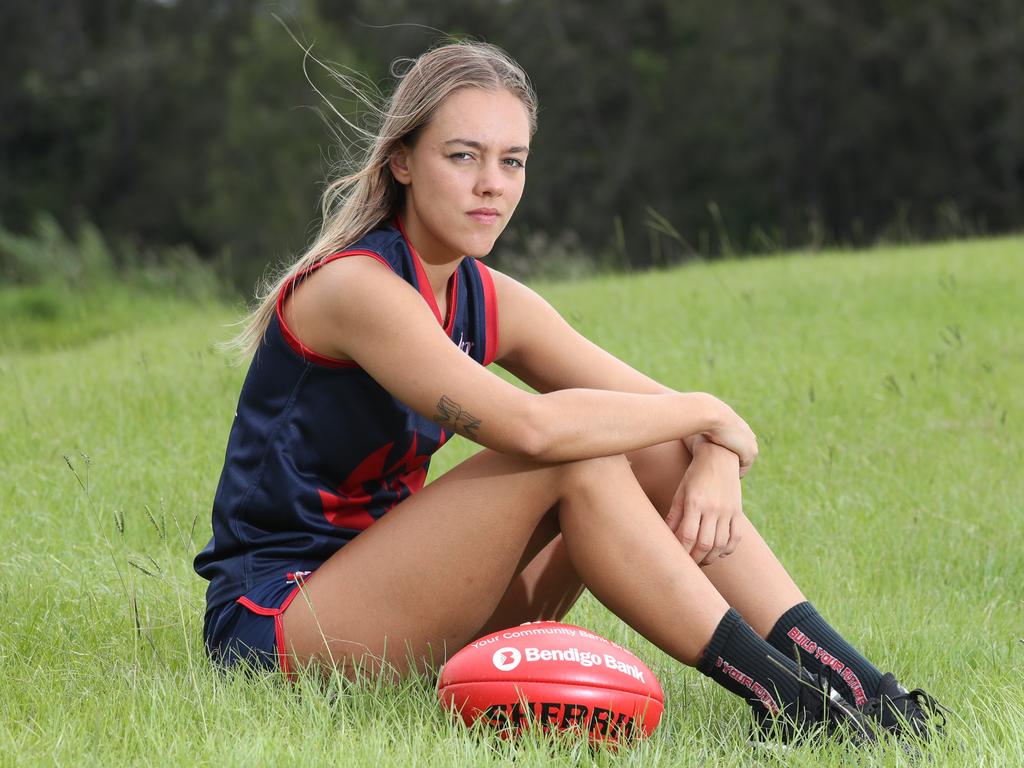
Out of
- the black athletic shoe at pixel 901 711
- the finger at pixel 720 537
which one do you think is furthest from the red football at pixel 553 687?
the black athletic shoe at pixel 901 711

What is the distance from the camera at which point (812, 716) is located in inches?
110

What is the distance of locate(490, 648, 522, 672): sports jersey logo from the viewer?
2658 millimetres

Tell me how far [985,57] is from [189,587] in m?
26.8

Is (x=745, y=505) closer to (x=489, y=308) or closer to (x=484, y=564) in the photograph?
(x=489, y=308)

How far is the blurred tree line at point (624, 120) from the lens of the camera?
27.9m

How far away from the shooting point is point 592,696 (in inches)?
103

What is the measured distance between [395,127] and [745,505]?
254 centimetres

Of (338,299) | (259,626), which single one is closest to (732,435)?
(338,299)

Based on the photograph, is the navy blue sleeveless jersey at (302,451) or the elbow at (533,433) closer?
the elbow at (533,433)

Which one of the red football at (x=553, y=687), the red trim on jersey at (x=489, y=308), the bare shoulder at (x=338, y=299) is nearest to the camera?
the red football at (x=553, y=687)

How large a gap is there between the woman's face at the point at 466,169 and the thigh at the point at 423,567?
1.87 feet

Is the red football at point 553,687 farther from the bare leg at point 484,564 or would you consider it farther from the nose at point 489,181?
the nose at point 489,181

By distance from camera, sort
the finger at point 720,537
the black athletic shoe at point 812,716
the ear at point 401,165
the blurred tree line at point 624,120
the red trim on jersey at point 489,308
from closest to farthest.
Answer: the black athletic shoe at point 812,716, the finger at point 720,537, the ear at point 401,165, the red trim on jersey at point 489,308, the blurred tree line at point 624,120

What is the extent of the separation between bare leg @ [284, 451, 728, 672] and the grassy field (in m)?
0.14
